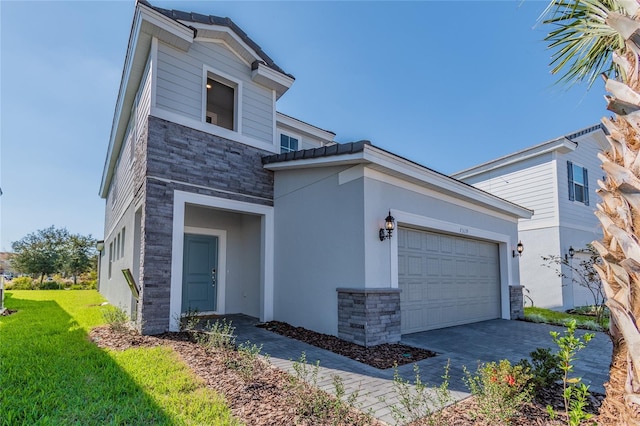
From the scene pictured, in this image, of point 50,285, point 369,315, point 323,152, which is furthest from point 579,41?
point 50,285

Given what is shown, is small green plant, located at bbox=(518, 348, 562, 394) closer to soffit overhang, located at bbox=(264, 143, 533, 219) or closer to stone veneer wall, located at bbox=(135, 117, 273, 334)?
soffit overhang, located at bbox=(264, 143, 533, 219)

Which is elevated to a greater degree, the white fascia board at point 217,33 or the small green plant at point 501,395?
the white fascia board at point 217,33

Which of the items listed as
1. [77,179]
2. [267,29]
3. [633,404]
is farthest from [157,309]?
[77,179]

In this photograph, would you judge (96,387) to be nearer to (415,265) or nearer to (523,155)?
(415,265)

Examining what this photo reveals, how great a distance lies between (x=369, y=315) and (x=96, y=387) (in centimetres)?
432

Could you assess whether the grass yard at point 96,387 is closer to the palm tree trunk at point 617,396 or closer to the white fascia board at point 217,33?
the palm tree trunk at point 617,396

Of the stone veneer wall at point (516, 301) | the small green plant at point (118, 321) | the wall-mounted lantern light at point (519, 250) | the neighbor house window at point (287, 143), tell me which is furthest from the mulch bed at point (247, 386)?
the wall-mounted lantern light at point (519, 250)

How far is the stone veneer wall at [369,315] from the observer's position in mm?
6430

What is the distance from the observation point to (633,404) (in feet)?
7.04

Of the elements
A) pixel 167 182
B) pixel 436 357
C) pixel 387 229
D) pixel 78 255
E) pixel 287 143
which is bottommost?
pixel 436 357

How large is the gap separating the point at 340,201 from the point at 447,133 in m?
12.5

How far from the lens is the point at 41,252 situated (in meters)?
27.3

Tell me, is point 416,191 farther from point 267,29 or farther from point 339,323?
point 267,29

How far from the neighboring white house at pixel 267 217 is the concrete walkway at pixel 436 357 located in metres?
0.74
